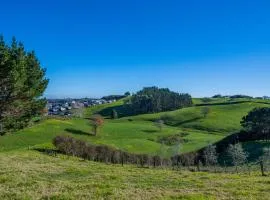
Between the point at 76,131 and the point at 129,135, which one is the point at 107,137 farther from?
the point at 76,131

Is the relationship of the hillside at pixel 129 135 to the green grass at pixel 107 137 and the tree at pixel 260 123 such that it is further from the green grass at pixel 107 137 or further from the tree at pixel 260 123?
the tree at pixel 260 123

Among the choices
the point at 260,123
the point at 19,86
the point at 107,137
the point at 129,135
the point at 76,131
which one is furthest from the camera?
the point at 129,135

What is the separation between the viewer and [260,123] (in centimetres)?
12162

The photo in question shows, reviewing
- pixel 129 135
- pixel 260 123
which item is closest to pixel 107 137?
pixel 129 135

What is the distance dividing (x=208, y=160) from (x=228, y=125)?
9627 cm

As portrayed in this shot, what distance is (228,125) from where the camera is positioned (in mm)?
184750

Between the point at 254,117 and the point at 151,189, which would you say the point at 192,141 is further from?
the point at 151,189

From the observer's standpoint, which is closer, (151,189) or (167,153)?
(151,189)

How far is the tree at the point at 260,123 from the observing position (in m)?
119

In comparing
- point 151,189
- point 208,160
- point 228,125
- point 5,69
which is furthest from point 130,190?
point 228,125

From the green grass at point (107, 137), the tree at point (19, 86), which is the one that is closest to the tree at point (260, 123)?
the green grass at point (107, 137)

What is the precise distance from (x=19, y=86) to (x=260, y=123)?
85791mm

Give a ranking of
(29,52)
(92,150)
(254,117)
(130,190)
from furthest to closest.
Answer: (254,117) → (92,150) → (29,52) → (130,190)

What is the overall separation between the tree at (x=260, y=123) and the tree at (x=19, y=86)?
75481 mm
